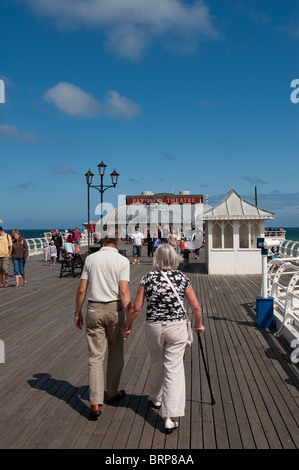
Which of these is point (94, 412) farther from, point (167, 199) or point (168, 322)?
point (167, 199)

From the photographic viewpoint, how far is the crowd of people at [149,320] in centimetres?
357

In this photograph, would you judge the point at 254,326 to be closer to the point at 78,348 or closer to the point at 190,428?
the point at 78,348

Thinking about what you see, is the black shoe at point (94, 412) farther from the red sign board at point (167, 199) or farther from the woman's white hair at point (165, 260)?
the red sign board at point (167, 199)

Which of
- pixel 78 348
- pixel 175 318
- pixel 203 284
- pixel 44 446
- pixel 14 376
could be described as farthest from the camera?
pixel 203 284

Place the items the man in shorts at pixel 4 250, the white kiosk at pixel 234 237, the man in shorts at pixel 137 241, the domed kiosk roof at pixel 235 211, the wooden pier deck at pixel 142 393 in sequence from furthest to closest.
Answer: the man in shorts at pixel 137 241 < the white kiosk at pixel 234 237 < the domed kiosk roof at pixel 235 211 < the man in shorts at pixel 4 250 < the wooden pier deck at pixel 142 393

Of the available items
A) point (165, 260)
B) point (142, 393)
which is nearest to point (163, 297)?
point (165, 260)

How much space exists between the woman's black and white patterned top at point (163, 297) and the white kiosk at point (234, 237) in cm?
1112

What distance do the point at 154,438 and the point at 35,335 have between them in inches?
153

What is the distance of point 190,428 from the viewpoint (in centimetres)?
358

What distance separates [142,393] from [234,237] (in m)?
11.0

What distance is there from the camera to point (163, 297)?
11.8 ft

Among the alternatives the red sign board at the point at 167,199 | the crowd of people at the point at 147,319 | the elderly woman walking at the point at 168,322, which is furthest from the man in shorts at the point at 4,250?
the red sign board at the point at 167,199
